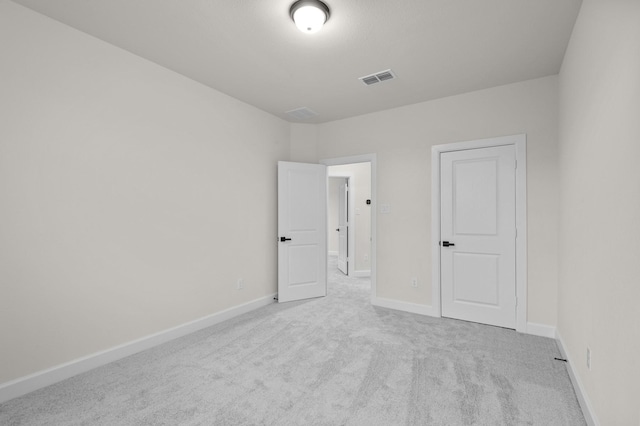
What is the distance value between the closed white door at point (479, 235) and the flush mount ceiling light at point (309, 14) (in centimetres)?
233

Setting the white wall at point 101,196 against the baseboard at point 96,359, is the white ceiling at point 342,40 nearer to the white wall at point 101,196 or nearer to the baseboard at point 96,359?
the white wall at point 101,196

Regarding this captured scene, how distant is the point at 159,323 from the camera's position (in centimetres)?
296

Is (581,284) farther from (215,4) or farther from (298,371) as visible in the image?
(215,4)

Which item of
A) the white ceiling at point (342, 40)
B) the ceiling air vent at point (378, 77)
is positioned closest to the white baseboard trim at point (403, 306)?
the white ceiling at point (342, 40)

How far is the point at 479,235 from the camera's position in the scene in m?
3.50

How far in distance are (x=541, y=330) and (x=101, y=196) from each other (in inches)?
175

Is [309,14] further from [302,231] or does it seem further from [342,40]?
[302,231]

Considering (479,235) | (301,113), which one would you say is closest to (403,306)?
(479,235)

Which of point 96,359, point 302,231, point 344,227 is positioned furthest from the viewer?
point 344,227

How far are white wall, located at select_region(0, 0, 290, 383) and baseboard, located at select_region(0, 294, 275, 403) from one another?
0.18 feet

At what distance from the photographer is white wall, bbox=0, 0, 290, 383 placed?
2105mm

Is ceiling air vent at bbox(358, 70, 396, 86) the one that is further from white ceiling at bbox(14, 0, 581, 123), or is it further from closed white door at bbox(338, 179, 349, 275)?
closed white door at bbox(338, 179, 349, 275)

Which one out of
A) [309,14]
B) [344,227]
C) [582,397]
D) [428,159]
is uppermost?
[309,14]

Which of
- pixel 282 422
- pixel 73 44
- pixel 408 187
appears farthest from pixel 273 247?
pixel 73 44
